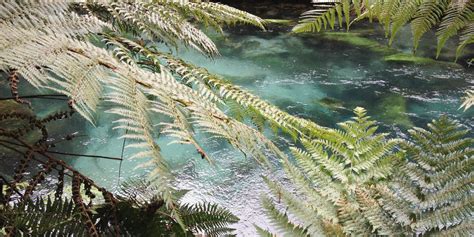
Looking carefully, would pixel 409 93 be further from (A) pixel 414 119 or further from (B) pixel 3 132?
(B) pixel 3 132

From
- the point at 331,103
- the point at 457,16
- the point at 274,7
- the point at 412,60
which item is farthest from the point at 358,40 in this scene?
the point at 457,16

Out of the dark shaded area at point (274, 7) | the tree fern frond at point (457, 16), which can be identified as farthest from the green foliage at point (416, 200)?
the dark shaded area at point (274, 7)

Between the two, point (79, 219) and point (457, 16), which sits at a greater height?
point (457, 16)

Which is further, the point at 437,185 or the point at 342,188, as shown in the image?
the point at 342,188

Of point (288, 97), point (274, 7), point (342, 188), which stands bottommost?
point (288, 97)

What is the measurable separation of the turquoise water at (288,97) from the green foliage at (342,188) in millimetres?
1452

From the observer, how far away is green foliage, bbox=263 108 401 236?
3.59ft

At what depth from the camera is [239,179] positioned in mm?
3393

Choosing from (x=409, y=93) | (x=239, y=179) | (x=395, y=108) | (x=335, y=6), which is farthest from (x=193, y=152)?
(x=335, y=6)

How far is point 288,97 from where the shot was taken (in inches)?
181

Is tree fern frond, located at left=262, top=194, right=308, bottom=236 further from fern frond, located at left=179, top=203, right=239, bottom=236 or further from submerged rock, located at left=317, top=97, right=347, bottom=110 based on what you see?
submerged rock, located at left=317, top=97, right=347, bottom=110

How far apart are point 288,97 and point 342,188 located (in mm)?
3151

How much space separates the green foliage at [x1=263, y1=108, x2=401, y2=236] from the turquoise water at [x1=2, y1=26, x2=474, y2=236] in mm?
→ 1452

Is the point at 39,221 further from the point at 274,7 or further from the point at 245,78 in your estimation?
the point at 274,7
